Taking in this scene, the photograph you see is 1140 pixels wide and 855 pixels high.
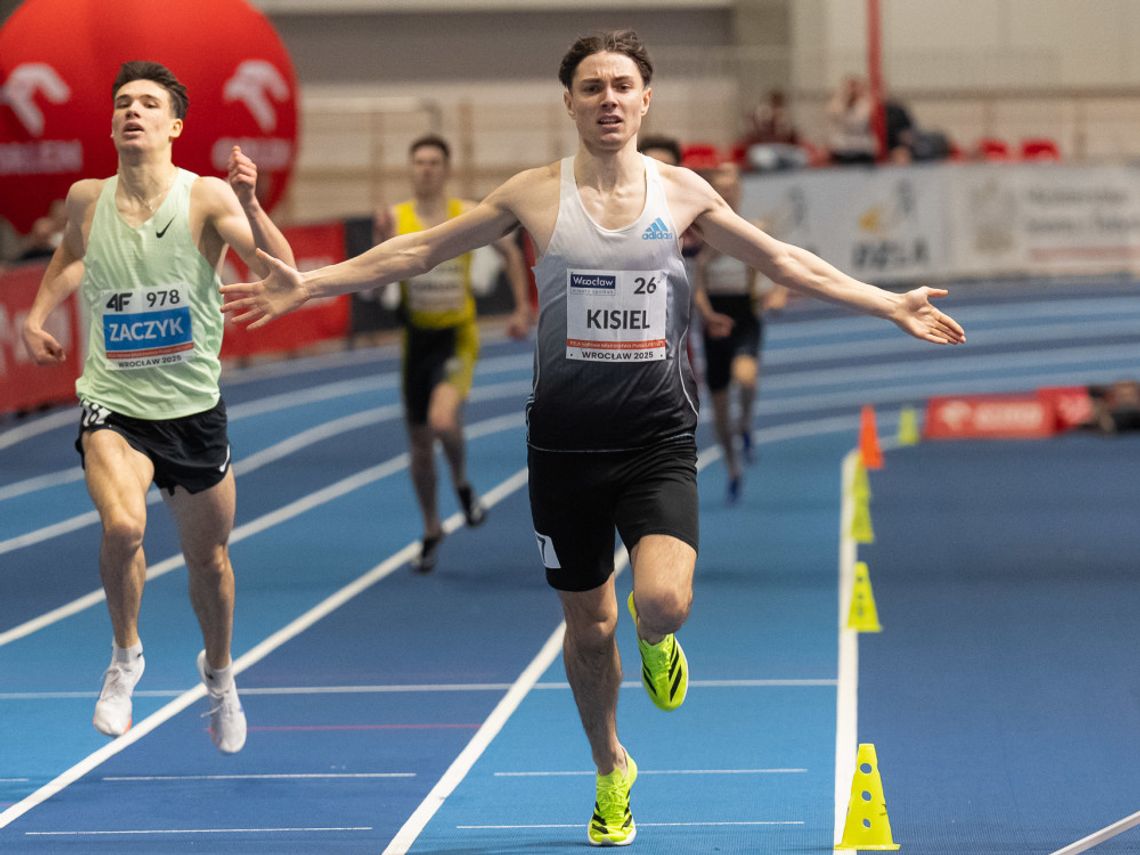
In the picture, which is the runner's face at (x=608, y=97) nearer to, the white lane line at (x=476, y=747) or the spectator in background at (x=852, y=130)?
the white lane line at (x=476, y=747)

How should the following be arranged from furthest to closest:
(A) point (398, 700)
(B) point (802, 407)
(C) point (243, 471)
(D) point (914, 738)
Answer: (B) point (802, 407), (C) point (243, 471), (A) point (398, 700), (D) point (914, 738)

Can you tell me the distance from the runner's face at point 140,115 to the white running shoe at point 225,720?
72.7 inches

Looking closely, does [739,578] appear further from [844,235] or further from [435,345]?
[844,235]

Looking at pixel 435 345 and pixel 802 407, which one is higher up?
pixel 435 345

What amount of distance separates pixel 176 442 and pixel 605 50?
221cm

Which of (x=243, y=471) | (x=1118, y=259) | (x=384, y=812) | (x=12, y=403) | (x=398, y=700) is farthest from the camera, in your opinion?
(x=1118, y=259)

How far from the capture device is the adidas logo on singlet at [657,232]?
588cm

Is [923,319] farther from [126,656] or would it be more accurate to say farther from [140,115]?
[126,656]

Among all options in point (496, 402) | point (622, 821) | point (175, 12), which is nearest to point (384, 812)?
point (622, 821)

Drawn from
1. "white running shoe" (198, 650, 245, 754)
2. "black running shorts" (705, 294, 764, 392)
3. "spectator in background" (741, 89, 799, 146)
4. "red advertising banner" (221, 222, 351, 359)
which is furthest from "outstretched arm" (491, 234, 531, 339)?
"spectator in background" (741, 89, 799, 146)

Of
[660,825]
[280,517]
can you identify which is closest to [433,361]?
[280,517]

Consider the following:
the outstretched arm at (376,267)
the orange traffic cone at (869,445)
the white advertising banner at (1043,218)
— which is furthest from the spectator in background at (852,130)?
the outstretched arm at (376,267)

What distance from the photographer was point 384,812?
6746 mm

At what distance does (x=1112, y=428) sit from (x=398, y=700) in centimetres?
1124
